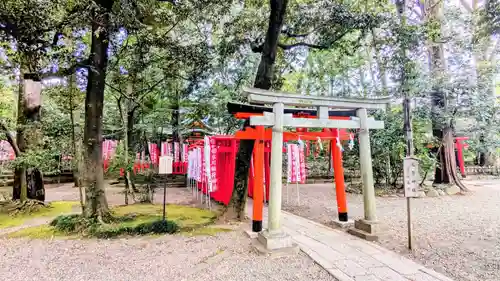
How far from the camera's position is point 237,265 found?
3.90 m

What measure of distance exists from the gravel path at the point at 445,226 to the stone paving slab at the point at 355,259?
1.25ft

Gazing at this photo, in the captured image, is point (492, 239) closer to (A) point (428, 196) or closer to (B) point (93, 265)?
(A) point (428, 196)

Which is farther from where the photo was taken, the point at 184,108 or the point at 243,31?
the point at 184,108

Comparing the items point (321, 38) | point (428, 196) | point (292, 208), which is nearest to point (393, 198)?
point (428, 196)

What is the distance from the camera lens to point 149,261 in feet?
13.5

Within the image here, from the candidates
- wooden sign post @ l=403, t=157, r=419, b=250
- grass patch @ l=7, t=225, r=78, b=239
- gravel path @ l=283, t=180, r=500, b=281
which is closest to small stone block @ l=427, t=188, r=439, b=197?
gravel path @ l=283, t=180, r=500, b=281

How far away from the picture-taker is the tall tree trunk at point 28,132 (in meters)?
7.32

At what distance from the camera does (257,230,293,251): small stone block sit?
4.28 meters

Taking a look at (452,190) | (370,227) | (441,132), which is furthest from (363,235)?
(441,132)

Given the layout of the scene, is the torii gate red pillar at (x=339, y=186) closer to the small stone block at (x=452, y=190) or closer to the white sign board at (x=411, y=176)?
the white sign board at (x=411, y=176)

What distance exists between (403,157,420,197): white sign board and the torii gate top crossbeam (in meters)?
1.35

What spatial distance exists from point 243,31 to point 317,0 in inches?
78.0

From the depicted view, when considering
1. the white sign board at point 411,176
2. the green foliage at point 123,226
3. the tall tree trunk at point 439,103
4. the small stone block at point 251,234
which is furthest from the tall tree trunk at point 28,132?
the tall tree trunk at point 439,103

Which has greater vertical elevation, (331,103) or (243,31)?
(243,31)
